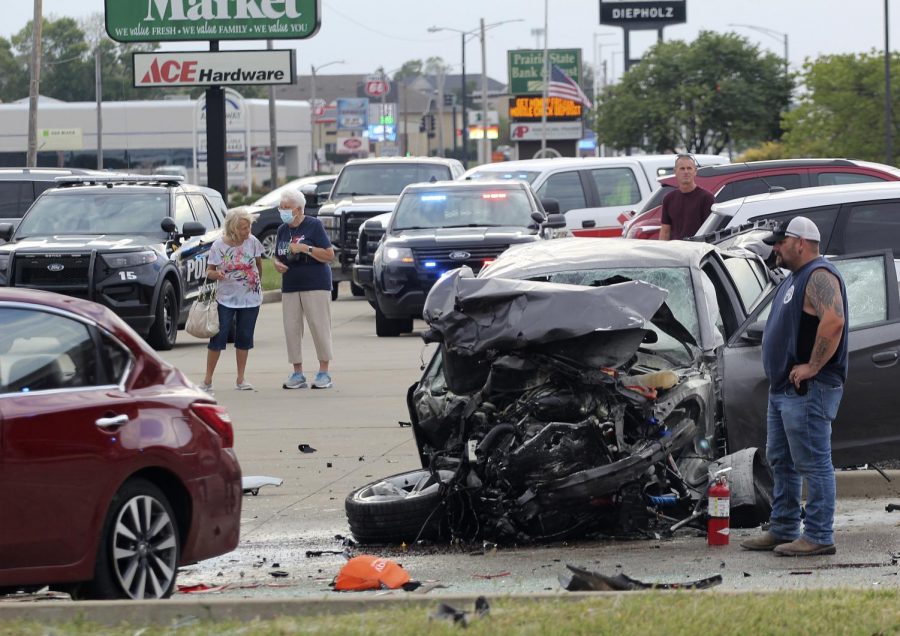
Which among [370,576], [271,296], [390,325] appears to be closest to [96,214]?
[390,325]

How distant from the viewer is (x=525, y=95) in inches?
2960

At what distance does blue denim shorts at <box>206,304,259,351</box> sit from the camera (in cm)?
1508

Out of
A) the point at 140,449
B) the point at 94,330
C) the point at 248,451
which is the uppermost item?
the point at 94,330

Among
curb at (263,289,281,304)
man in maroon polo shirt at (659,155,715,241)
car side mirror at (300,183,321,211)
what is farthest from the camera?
car side mirror at (300,183,321,211)

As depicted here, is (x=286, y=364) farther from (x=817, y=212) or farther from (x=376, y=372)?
(x=817, y=212)

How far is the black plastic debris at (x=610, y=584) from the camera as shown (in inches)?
268

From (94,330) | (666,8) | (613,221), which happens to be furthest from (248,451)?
(666,8)

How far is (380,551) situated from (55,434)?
2.63 meters

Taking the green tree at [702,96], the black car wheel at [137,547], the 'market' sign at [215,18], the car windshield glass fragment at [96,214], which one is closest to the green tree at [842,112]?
the green tree at [702,96]

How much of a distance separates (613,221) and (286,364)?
8425mm

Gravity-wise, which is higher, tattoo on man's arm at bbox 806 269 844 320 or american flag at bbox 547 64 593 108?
american flag at bbox 547 64 593 108

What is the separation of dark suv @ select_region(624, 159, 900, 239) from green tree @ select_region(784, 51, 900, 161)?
33.5 metres

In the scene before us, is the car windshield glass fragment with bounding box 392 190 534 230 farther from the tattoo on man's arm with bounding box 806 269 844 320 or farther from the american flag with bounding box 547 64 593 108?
the american flag with bounding box 547 64 593 108

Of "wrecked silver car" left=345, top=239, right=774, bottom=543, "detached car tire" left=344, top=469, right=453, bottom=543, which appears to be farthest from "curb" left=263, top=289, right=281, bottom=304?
"detached car tire" left=344, top=469, right=453, bottom=543
